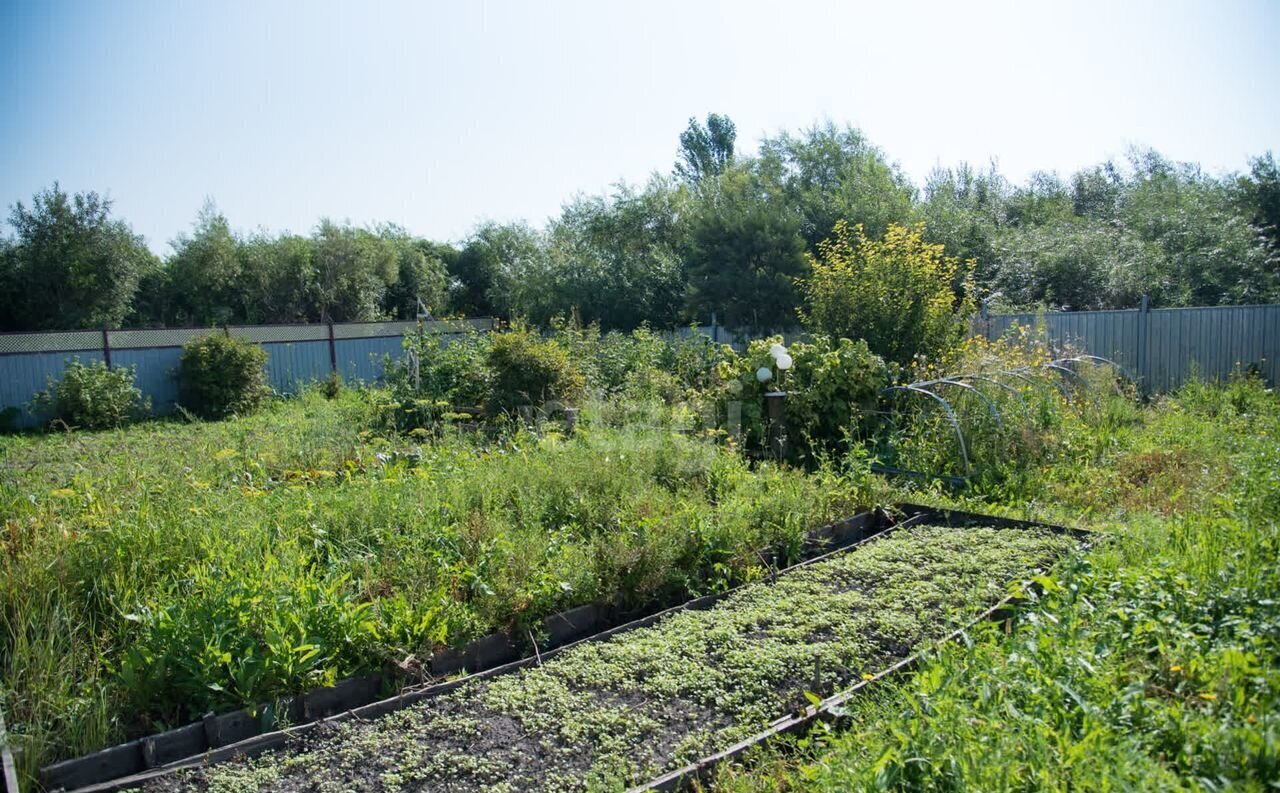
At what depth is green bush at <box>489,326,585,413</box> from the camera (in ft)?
30.8

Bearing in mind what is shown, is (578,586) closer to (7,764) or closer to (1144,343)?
(7,764)

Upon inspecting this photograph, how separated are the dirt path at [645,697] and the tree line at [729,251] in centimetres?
665

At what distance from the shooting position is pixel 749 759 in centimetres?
260

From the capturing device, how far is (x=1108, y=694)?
2303 mm

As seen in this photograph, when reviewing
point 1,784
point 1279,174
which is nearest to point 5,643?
point 1,784

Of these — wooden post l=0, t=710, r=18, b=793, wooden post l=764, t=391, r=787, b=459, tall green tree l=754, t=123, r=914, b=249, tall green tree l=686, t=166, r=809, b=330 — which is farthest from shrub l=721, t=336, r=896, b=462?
tall green tree l=754, t=123, r=914, b=249

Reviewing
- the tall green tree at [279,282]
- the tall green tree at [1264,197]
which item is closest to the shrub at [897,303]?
the tall green tree at [1264,197]

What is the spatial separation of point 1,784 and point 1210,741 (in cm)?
373

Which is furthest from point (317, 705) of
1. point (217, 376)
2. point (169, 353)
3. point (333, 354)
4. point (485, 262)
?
point (485, 262)

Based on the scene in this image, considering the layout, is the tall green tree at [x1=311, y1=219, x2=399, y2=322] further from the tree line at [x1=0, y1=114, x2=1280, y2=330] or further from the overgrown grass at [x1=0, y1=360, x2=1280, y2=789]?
the overgrown grass at [x1=0, y1=360, x2=1280, y2=789]

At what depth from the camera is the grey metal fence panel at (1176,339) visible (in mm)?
10094

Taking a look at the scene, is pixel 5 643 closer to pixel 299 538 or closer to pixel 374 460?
pixel 299 538

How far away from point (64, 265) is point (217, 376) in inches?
396

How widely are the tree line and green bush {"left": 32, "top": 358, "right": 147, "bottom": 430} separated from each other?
6.50 m
